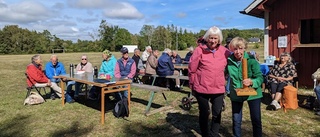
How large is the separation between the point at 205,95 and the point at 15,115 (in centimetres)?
426

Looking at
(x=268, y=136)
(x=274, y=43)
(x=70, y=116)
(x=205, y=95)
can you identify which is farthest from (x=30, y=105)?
(x=274, y=43)

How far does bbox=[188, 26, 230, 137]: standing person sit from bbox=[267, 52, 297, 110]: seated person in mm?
2765

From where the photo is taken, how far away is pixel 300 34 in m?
8.10

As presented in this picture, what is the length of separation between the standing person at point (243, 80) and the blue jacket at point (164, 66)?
15.2ft

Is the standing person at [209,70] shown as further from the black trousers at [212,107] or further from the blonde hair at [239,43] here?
the blonde hair at [239,43]

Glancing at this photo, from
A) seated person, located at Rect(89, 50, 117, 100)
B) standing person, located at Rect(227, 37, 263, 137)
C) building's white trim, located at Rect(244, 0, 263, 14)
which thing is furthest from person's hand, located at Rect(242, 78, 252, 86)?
building's white trim, located at Rect(244, 0, 263, 14)

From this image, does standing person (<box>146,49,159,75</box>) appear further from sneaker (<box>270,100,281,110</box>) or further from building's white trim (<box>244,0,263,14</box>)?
sneaker (<box>270,100,281,110</box>)

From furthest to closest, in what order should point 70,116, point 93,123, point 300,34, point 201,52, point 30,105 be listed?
point 300,34 → point 30,105 → point 70,116 → point 93,123 → point 201,52

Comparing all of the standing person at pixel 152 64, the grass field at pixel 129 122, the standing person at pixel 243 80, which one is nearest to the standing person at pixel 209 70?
the standing person at pixel 243 80

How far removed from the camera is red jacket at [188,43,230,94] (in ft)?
11.0

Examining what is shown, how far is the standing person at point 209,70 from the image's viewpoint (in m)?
3.36

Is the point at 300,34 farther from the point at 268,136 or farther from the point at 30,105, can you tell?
the point at 30,105

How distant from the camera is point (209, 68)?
3361 millimetres

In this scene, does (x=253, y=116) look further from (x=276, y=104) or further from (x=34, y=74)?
(x=34, y=74)
